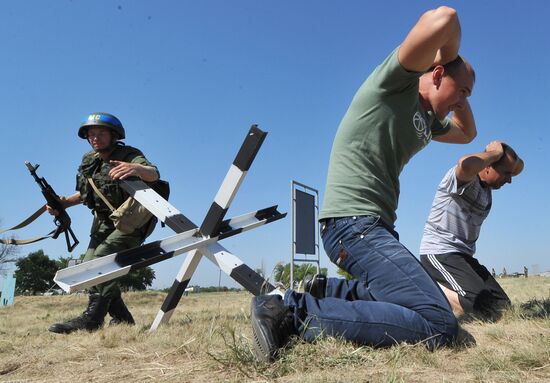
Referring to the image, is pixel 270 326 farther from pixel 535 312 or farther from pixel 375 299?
pixel 535 312

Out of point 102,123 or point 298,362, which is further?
point 102,123

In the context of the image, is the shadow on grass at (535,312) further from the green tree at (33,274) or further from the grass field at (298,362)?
the green tree at (33,274)

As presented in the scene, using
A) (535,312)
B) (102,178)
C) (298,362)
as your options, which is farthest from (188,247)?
(535,312)

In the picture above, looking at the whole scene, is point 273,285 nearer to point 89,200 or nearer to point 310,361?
point 310,361

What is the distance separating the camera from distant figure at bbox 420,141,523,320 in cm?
402

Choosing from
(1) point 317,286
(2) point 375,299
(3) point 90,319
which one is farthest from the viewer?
(3) point 90,319

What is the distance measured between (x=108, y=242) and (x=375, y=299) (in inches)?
109

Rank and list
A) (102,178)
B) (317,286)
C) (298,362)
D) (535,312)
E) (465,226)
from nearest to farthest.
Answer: (298,362) < (317,286) < (535,312) < (102,178) < (465,226)

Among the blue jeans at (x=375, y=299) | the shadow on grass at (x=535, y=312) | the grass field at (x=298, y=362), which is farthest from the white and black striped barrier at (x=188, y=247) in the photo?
the shadow on grass at (x=535, y=312)

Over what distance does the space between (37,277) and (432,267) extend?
4672cm

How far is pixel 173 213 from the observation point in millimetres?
3582

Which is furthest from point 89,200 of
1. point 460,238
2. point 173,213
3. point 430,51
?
point 460,238

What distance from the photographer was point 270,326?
1.98 m

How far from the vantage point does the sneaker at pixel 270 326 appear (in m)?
1.88
